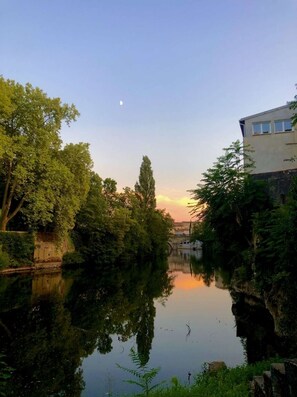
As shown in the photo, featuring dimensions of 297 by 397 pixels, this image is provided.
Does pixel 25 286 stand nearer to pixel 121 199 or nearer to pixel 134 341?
pixel 134 341

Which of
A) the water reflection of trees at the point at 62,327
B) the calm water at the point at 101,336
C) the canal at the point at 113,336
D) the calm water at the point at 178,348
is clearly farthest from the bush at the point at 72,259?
the calm water at the point at 178,348

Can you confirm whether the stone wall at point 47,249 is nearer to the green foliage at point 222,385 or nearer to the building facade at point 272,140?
the building facade at point 272,140

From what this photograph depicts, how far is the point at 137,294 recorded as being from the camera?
22.6 meters

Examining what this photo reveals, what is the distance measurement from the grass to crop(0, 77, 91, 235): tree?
82.7 ft

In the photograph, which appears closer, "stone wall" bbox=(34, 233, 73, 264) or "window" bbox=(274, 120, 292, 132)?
"window" bbox=(274, 120, 292, 132)

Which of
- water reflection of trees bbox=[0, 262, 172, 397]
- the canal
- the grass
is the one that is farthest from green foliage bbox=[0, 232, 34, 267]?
the grass

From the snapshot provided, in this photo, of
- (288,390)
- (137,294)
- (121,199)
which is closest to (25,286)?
(137,294)

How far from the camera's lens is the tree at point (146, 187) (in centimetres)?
6856

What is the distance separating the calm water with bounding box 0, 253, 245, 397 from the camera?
9148 millimetres

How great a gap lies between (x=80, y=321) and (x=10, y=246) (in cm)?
1986

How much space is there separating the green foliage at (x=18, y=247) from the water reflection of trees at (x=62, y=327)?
286 inches

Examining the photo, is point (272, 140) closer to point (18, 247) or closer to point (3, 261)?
point (3, 261)

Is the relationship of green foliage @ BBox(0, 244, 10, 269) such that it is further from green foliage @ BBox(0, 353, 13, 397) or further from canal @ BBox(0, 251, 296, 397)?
green foliage @ BBox(0, 353, 13, 397)

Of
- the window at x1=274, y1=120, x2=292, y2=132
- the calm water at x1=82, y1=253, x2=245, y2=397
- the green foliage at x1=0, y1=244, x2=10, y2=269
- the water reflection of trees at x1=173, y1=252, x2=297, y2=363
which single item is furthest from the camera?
the green foliage at x1=0, y1=244, x2=10, y2=269
